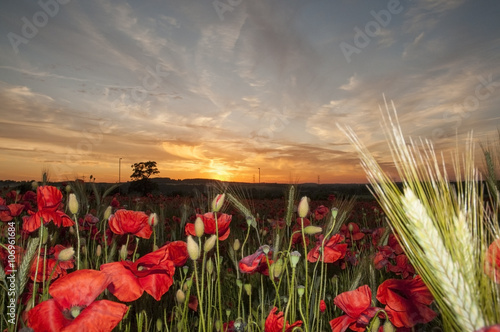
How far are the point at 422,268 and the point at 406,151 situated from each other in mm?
247

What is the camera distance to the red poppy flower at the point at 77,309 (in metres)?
0.81

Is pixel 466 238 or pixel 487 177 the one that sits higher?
pixel 487 177

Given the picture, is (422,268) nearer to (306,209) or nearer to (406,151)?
(406,151)

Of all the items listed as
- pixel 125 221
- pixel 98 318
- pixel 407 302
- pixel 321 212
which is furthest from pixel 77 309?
pixel 321 212

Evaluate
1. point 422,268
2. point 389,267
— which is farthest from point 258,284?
point 422,268

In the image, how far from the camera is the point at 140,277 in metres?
1.07

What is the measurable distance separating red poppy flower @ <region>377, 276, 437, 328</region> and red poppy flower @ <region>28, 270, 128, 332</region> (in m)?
0.78

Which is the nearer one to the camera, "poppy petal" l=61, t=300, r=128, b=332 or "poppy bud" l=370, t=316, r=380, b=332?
"poppy petal" l=61, t=300, r=128, b=332

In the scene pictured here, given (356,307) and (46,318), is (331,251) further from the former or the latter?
(46,318)

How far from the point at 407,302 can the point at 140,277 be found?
809 millimetres

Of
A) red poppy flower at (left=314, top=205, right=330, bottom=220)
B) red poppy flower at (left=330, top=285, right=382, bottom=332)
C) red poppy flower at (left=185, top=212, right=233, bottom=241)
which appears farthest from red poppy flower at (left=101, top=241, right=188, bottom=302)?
red poppy flower at (left=314, top=205, right=330, bottom=220)

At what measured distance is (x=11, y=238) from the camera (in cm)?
229

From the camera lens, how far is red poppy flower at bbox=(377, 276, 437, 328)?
107cm

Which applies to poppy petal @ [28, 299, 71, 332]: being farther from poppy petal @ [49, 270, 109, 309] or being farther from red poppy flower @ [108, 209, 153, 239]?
red poppy flower @ [108, 209, 153, 239]
